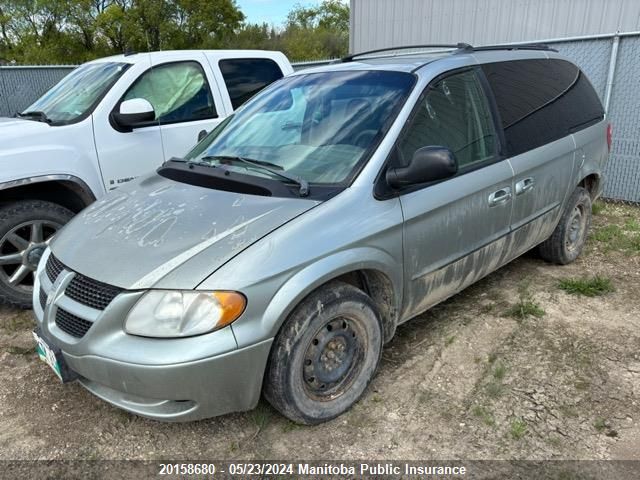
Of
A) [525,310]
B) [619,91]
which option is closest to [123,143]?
[525,310]

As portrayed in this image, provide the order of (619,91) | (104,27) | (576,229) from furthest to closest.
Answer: (104,27) < (619,91) < (576,229)

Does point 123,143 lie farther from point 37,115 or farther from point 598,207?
point 598,207

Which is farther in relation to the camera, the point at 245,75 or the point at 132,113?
the point at 245,75

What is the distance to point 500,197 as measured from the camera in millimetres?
3486

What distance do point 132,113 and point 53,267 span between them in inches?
76.8

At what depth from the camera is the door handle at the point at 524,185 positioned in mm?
3651

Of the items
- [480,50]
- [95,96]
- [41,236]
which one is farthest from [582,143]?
[41,236]

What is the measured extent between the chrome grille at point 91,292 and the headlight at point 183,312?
0.18 meters

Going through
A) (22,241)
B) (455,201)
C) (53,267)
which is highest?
(455,201)

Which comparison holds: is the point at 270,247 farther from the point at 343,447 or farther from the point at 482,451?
the point at 482,451

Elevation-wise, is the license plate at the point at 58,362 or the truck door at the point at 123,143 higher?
the truck door at the point at 123,143

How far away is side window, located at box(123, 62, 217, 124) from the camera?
4.71 m

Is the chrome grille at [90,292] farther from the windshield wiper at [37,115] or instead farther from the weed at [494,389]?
the windshield wiper at [37,115]

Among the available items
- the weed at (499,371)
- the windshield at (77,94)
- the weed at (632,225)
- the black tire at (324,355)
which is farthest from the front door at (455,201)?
the weed at (632,225)
